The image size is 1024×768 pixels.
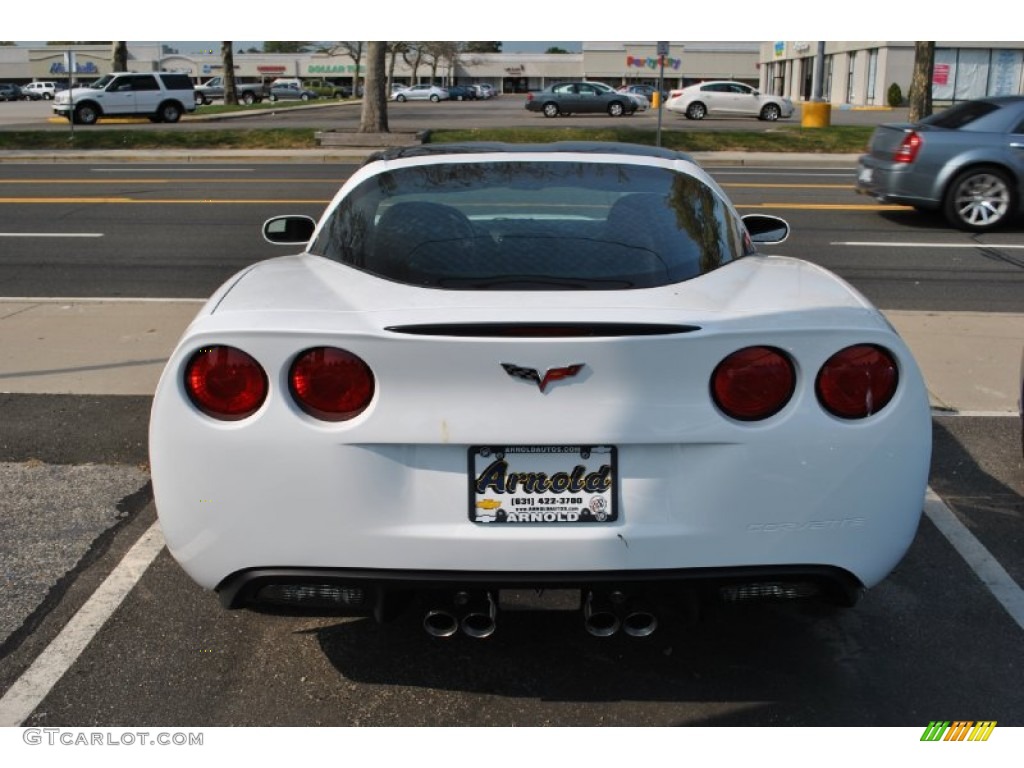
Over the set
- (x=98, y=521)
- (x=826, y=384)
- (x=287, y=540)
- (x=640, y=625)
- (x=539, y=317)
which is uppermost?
(x=539, y=317)

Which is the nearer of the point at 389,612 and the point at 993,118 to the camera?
the point at 389,612

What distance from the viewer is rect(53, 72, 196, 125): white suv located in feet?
130

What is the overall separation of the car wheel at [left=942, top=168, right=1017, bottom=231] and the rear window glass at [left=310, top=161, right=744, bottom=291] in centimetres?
1012

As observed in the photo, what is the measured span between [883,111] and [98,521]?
166 ft

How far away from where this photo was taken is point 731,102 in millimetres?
43062

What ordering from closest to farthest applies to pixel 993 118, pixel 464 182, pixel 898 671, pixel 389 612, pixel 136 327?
pixel 389 612, pixel 898 671, pixel 464 182, pixel 136 327, pixel 993 118

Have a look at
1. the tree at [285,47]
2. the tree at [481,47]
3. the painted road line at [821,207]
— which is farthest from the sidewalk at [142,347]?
the tree at [285,47]

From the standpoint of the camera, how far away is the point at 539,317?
108 inches

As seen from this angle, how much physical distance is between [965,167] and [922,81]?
13.8 metres

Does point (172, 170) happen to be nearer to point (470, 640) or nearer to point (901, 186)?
point (901, 186)

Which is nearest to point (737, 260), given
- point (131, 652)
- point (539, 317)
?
point (539, 317)

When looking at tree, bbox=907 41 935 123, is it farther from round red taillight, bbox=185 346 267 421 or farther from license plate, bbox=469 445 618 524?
round red taillight, bbox=185 346 267 421

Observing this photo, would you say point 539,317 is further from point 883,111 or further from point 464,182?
point 883,111

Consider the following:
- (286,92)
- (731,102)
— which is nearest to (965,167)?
(731,102)
